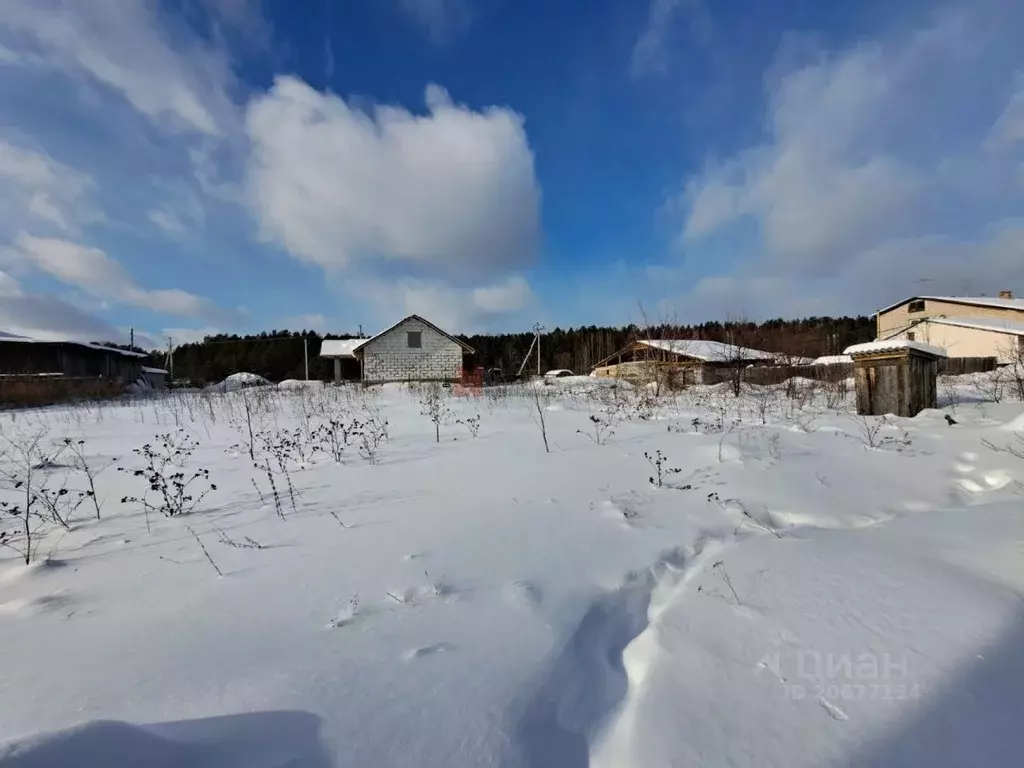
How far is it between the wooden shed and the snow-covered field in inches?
96.3

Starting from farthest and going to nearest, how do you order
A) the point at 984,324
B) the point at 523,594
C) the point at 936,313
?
the point at 936,313 → the point at 984,324 → the point at 523,594

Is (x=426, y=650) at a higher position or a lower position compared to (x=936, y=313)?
lower

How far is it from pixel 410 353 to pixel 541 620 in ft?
84.5

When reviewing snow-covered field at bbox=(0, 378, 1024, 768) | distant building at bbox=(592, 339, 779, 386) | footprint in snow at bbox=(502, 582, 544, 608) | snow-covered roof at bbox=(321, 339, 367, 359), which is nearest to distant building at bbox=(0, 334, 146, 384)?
snow-covered roof at bbox=(321, 339, 367, 359)

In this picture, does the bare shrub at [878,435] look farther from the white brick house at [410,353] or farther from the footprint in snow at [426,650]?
the white brick house at [410,353]

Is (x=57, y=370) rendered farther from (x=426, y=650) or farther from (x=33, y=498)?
(x=426, y=650)

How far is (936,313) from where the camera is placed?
103ft

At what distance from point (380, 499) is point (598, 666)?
2.54 metres

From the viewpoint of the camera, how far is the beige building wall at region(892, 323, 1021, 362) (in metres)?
24.0

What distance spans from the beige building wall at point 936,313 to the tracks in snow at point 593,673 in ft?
124

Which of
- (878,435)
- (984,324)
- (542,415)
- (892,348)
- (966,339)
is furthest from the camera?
(966,339)

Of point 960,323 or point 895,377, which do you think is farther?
point 960,323

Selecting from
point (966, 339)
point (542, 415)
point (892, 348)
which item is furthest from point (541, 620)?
point (966, 339)

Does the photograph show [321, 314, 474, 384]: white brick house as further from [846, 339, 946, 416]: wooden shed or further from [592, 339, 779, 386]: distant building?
[846, 339, 946, 416]: wooden shed
